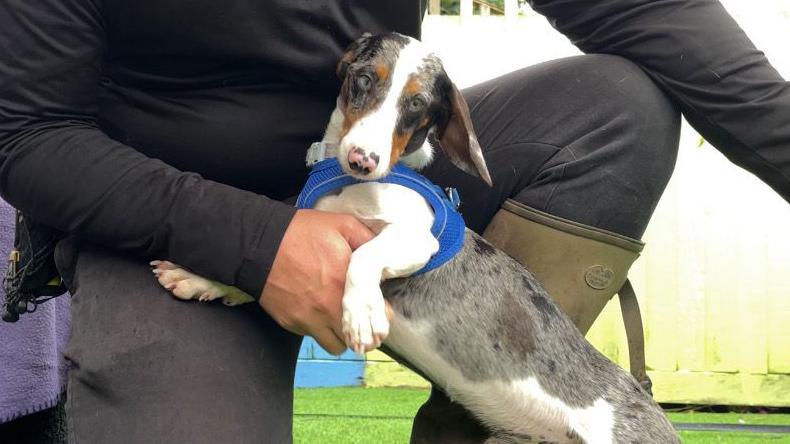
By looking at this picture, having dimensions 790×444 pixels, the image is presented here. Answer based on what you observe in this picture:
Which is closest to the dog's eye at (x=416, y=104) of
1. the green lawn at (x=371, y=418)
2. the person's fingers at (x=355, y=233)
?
the person's fingers at (x=355, y=233)

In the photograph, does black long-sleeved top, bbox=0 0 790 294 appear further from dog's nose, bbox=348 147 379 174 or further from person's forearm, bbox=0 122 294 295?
dog's nose, bbox=348 147 379 174

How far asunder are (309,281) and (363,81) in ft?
1.23

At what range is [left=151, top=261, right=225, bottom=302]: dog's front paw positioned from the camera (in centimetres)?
168

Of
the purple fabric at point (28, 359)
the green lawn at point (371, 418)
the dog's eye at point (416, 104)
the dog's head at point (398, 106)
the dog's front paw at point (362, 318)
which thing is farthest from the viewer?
the green lawn at point (371, 418)

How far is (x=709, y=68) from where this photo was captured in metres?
1.84

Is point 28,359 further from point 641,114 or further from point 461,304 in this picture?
point 641,114

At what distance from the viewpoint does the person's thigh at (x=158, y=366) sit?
161cm

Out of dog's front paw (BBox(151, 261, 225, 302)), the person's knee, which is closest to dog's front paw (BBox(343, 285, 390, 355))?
dog's front paw (BBox(151, 261, 225, 302))

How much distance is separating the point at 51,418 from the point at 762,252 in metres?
3.22

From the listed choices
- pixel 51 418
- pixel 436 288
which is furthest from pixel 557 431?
pixel 51 418

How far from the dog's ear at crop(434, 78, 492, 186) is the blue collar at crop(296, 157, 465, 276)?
0.23ft

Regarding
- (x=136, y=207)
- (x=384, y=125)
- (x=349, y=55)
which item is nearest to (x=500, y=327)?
(x=384, y=125)

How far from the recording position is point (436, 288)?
1.80 metres

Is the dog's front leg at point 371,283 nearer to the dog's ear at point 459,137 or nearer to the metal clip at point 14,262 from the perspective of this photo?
the dog's ear at point 459,137
